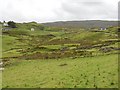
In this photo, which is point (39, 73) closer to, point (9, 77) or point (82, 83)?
point (9, 77)

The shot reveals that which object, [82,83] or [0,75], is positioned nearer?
[82,83]

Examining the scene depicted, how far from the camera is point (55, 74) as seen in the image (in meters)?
37.0

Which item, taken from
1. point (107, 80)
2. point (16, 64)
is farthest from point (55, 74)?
point (16, 64)

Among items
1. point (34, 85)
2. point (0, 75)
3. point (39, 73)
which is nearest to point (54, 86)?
point (34, 85)

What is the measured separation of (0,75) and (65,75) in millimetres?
11422

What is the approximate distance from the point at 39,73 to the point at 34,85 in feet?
24.6

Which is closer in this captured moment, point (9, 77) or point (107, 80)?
point (107, 80)

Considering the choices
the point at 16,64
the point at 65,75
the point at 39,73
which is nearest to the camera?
the point at 65,75

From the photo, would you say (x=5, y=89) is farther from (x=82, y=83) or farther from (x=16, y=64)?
(x=16, y=64)

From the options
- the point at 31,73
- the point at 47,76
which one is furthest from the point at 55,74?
the point at 31,73

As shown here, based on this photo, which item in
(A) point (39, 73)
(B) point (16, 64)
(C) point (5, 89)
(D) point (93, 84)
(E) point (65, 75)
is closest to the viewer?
(D) point (93, 84)

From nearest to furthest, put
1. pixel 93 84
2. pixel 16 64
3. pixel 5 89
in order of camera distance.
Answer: pixel 93 84
pixel 5 89
pixel 16 64

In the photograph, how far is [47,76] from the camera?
3625cm

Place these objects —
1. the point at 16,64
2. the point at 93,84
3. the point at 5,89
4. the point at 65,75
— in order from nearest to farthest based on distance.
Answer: the point at 93,84 → the point at 5,89 → the point at 65,75 → the point at 16,64
